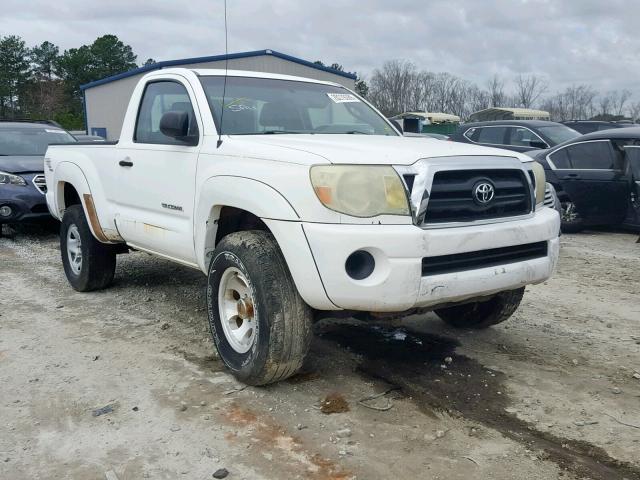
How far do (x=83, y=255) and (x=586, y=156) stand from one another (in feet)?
23.0

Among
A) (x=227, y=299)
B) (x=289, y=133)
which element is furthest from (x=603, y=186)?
(x=227, y=299)

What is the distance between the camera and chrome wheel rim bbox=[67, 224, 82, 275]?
20.4 feet

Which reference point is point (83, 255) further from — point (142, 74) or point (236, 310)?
point (142, 74)

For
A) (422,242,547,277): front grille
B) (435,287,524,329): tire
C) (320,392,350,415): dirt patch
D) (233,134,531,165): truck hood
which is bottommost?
(320,392,350,415): dirt patch

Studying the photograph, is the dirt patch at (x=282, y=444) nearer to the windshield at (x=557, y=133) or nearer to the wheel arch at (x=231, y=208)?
the wheel arch at (x=231, y=208)

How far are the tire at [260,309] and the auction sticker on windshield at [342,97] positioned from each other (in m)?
1.71

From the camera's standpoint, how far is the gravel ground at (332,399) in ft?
10.3

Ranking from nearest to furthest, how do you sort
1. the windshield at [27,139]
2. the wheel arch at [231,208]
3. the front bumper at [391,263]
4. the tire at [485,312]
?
1. the front bumper at [391,263]
2. the wheel arch at [231,208]
3. the tire at [485,312]
4. the windshield at [27,139]

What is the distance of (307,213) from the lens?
341cm

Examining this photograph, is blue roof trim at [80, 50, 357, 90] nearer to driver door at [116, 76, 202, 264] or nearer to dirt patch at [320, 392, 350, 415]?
driver door at [116, 76, 202, 264]

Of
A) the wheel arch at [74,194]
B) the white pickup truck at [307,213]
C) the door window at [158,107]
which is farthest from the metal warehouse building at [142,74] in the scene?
the white pickup truck at [307,213]

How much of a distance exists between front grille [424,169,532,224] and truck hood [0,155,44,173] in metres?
7.39

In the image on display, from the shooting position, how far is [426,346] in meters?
4.73

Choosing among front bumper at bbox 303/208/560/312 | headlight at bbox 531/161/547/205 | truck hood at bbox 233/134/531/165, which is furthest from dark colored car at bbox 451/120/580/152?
front bumper at bbox 303/208/560/312
